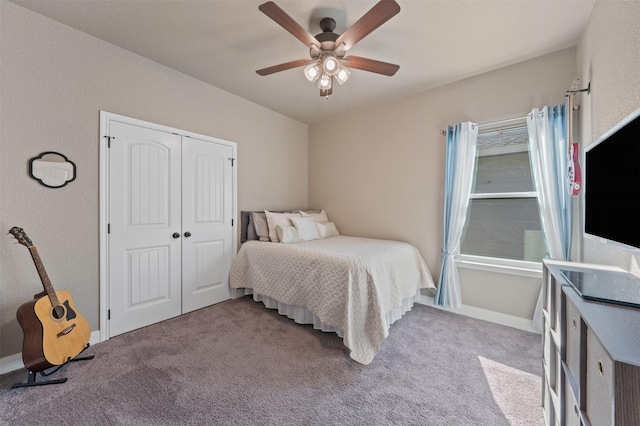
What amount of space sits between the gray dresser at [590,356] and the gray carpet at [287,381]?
479mm

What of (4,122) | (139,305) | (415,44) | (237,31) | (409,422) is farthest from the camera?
(139,305)

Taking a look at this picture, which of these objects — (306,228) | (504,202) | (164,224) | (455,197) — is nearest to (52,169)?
(164,224)

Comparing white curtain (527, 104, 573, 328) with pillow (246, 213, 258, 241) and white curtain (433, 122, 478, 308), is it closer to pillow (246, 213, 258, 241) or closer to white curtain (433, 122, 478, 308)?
white curtain (433, 122, 478, 308)

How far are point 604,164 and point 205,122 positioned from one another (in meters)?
3.44

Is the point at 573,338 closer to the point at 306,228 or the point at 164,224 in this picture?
the point at 306,228

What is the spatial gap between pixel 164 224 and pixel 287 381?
2.01m

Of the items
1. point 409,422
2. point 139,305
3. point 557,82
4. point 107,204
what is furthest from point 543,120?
point 139,305

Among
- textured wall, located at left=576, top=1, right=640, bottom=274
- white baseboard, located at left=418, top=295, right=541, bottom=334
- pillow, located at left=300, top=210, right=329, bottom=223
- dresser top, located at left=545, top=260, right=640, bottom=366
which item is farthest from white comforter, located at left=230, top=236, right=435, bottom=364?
textured wall, located at left=576, top=1, right=640, bottom=274

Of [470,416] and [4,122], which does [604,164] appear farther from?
[4,122]

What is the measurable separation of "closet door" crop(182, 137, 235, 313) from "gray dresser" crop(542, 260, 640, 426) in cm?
312

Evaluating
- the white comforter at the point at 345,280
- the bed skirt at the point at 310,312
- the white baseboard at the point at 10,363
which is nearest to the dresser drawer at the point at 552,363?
the white comforter at the point at 345,280

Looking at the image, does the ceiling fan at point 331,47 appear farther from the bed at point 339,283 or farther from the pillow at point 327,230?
the pillow at point 327,230

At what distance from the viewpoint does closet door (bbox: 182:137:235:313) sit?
2838 millimetres

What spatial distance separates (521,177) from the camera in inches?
102
